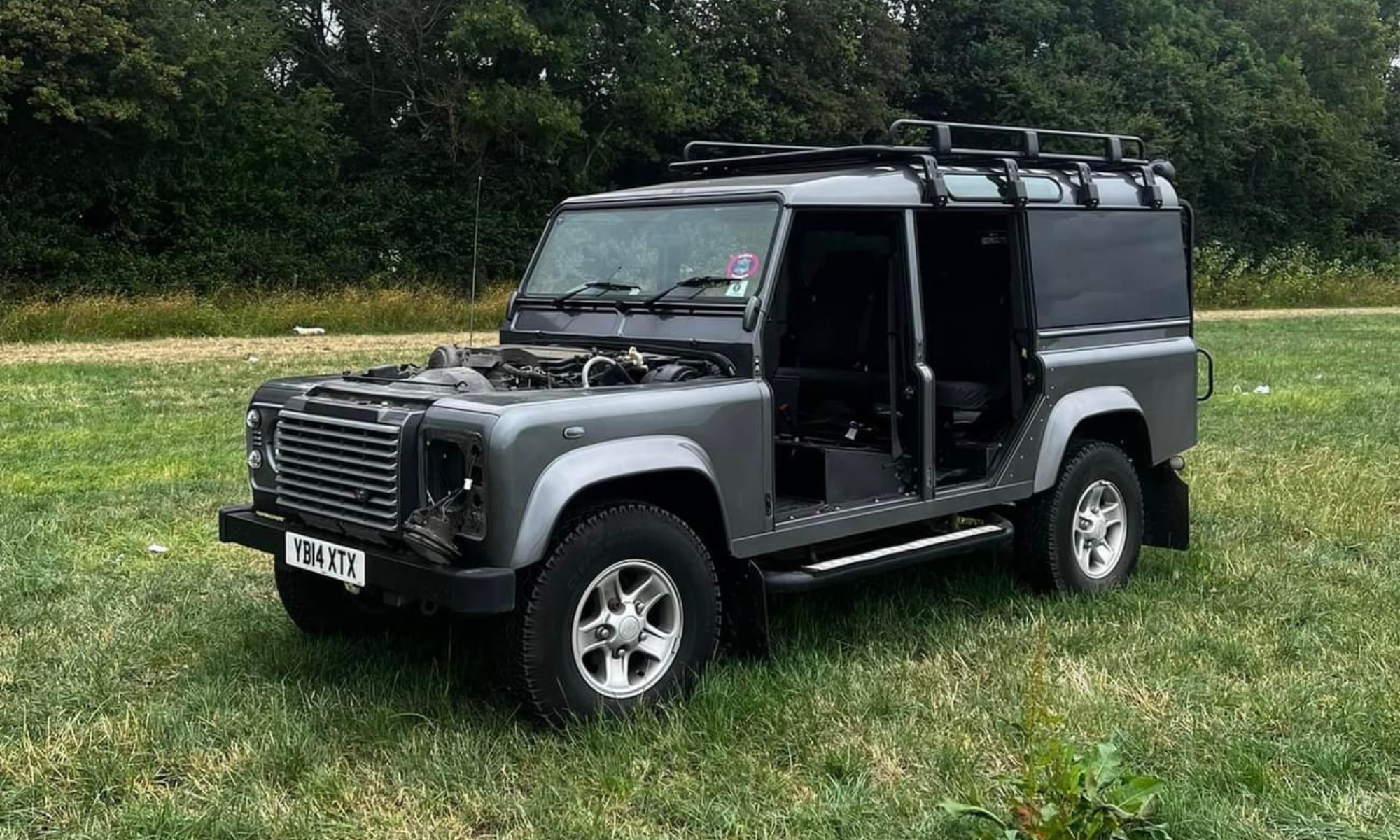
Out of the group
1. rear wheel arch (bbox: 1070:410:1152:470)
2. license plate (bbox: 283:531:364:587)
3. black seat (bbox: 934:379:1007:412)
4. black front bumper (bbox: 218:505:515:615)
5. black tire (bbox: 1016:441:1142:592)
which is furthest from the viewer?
rear wheel arch (bbox: 1070:410:1152:470)

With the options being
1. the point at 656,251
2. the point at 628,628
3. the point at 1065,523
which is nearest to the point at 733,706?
the point at 628,628

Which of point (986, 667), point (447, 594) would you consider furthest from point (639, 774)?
point (986, 667)

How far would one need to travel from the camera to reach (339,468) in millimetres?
4316

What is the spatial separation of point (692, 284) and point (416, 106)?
28.0m

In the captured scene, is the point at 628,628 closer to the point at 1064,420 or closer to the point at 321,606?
the point at 321,606

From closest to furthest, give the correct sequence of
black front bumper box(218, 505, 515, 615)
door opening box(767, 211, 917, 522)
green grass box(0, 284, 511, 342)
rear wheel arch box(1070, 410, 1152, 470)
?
black front bumper box(218, 505, 515, 615) → door opening box(767, 211, 917, 522) → rear wheel arch box(1070, 410, 1152, 470) → green grass box(0, 284, 511, 342)

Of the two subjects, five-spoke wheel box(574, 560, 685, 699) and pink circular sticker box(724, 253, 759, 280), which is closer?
five-spoke wheel box(574, 560, 685, 699)

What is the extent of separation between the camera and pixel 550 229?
237 inches

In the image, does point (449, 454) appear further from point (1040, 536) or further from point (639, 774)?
point (1040, 536)

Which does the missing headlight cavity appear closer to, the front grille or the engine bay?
the front grille

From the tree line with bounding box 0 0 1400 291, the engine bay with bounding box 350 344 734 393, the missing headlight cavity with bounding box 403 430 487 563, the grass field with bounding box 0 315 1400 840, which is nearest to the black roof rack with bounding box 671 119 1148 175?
the engine bay with bounding box 350 344 734 393

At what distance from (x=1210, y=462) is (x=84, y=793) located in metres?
7.73

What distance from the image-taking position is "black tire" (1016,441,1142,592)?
584cm

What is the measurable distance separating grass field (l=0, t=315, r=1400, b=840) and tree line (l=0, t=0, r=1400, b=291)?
831 inches
